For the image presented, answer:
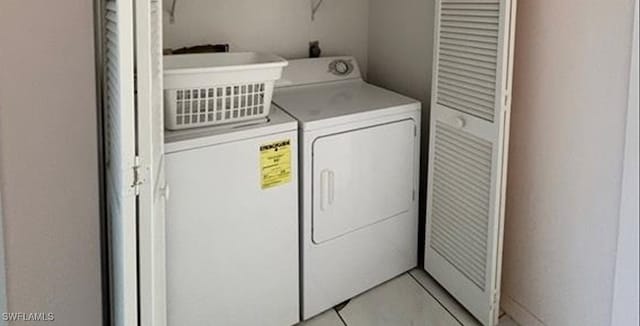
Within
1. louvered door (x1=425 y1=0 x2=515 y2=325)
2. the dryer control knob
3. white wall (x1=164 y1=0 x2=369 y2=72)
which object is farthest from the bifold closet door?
the dryer control knob

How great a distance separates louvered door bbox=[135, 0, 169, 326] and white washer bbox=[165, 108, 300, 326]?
0.21m

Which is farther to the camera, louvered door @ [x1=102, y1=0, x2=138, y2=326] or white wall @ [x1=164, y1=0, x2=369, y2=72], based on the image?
white wall @ [x1=164, y1=0, x2=369, y2=72]

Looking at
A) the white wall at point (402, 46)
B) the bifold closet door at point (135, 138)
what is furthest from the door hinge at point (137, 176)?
the white wall at point (402, 46)

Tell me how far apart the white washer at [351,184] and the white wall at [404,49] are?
23cm

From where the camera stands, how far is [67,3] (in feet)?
5.37

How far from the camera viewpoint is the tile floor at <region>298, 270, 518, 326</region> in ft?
8.00

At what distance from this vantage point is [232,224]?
2117mm

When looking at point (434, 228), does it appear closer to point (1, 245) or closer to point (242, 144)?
point (242, 144)

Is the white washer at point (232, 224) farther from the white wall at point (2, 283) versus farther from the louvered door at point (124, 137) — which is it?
the white wall at point (2, 283)

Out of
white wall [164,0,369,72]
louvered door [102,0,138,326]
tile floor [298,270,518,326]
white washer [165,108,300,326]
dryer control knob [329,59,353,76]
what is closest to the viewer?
louvered door [102,0,138,326]

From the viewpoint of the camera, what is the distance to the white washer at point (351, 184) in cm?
232

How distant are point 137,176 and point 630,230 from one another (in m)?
1.50

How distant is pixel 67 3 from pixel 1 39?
21cm

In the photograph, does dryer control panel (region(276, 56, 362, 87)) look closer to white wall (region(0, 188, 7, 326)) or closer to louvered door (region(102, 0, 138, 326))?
louvered door (region(102, 0, 138, 326))
